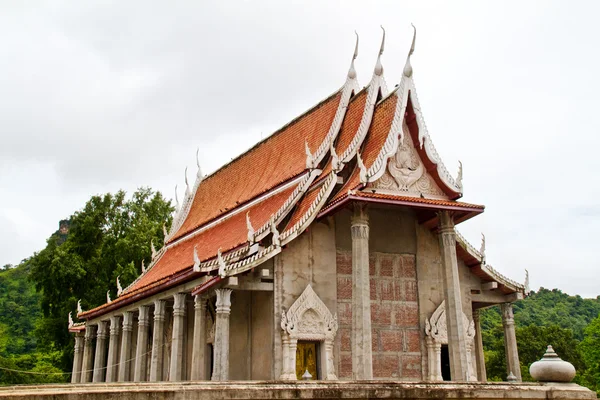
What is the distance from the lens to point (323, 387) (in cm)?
636

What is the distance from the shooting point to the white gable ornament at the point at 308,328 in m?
14.0

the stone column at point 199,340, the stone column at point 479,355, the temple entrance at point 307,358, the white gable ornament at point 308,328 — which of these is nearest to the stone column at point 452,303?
the white gable ornament at point 308,328

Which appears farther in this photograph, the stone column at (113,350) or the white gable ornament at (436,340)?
the stone column at (113,350)

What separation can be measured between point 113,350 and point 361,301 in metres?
10.9

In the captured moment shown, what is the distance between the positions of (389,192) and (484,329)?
39.2 metres

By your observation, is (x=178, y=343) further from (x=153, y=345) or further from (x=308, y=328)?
(x=308, y=328)

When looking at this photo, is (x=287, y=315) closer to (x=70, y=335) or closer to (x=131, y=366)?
(x=131, y=366)

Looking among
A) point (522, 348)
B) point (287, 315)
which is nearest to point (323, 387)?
point (287, 315)

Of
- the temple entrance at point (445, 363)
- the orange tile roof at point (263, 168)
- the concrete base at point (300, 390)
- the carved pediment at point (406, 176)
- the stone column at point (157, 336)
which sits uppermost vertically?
the orange tile roof at point (263, 168)

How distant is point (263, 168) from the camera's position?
65.8 feet

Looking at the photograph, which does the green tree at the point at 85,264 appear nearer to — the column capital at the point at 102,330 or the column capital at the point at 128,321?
the column capital at the point at 102,330

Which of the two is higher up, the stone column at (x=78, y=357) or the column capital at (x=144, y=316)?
the column capital at (x=144, y=316)

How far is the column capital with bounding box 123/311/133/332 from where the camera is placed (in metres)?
20.2

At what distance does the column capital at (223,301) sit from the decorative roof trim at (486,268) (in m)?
5.96
